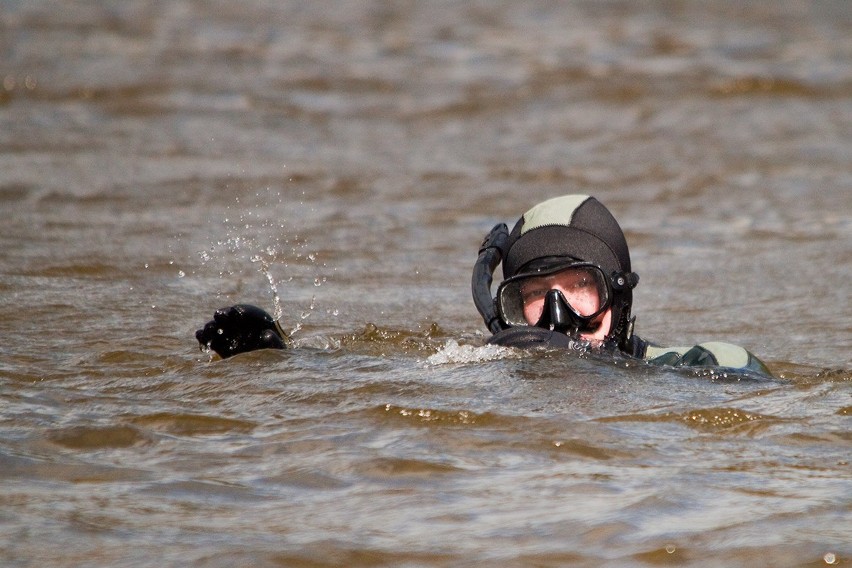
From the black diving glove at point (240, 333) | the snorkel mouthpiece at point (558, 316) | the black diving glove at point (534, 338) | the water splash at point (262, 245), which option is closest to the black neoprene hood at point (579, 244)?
the snorkel mouthpiece at point (558, 316)

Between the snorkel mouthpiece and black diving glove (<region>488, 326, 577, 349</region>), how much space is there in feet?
0.15

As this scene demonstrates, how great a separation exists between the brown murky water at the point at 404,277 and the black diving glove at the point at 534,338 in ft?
0.26

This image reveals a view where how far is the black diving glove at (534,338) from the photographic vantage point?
4883 millimetres

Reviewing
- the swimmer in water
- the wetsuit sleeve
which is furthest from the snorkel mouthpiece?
the wetsuit sleeve

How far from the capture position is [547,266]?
516 cm

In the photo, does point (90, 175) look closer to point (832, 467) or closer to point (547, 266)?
point (547, 266)

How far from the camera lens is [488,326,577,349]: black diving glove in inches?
192

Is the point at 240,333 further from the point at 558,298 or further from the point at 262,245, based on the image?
the point at 262,245

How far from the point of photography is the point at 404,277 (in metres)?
8.30

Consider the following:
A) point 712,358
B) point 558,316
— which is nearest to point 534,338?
point 558,316

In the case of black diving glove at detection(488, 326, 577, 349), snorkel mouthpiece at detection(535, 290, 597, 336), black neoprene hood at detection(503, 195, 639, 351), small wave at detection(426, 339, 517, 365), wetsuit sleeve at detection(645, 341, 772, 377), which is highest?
black neoprene hood at detection(503, 195, 639, 351)

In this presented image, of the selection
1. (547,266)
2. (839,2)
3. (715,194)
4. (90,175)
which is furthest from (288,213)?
(839,2)

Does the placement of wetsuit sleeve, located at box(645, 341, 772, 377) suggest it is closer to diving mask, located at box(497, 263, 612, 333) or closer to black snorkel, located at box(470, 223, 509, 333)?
diving mask, located at box(497, 263, 612, 333)

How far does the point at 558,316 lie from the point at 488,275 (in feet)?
1.40
